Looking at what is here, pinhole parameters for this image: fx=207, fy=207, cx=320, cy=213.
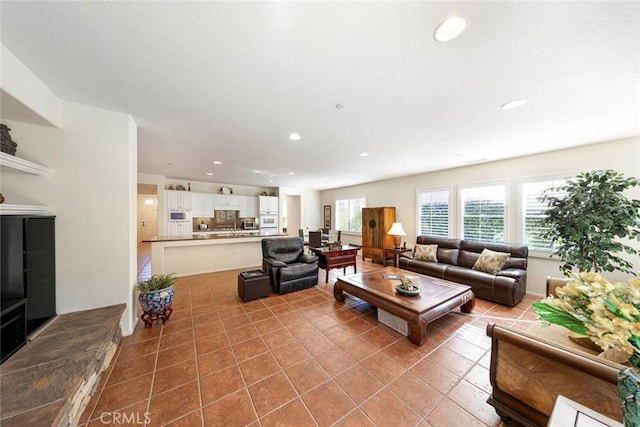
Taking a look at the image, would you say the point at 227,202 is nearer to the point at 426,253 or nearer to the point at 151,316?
the point at 151,316

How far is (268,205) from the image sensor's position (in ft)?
25.8

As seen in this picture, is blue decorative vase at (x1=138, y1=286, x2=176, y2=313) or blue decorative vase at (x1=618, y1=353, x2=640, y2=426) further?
blue decorative vase at (x1=138, y1=286, x2=176, y2=313)

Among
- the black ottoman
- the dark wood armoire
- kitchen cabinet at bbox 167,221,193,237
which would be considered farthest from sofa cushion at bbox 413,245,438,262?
kitchen cabinet at bbox 167,221,193,237

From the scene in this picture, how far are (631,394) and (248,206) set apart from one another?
796 centimetres

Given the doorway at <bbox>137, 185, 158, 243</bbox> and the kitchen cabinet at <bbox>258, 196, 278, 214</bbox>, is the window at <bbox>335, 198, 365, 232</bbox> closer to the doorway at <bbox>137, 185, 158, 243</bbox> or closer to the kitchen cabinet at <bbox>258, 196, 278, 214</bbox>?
the kitchen cabinet at <bbox>258, 196, 278, 214</bbox>

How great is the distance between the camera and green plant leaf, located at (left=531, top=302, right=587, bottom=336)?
935 millimetres

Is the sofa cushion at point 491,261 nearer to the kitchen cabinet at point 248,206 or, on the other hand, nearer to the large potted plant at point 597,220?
the large potted plant at point 597,220

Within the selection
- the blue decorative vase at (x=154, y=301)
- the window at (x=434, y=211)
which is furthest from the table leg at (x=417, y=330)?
the window at (x=434, y=211)

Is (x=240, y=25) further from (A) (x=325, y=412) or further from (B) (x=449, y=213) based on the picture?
(B) (x=449, y=213)

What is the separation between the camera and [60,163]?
2158 mm

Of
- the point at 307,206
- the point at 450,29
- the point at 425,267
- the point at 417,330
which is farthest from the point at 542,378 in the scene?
the point at 307,206

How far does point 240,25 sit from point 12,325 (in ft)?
9.23

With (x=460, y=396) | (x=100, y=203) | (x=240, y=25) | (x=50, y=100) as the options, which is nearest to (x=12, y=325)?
(x=100, y=203)

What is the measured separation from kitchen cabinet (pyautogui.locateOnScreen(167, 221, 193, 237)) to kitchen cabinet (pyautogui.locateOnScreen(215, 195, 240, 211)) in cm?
104
